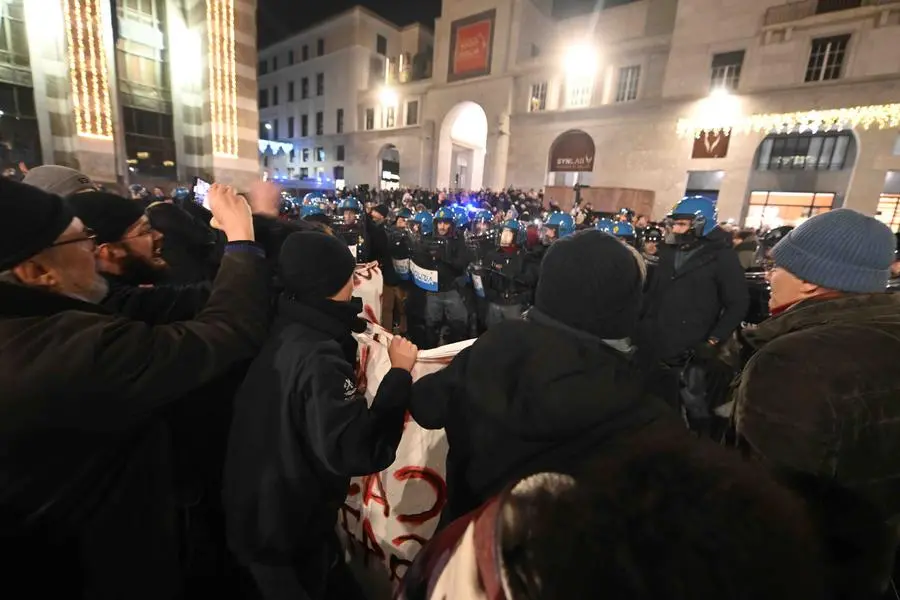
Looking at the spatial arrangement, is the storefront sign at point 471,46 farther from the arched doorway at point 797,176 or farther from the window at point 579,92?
the arched doorway at point 797,176

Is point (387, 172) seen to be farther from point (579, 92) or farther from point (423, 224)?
A: point (423, 224)

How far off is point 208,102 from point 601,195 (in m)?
21.3

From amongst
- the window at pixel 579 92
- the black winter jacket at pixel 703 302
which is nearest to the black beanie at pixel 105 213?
the black winter jacket at pixel 703 302

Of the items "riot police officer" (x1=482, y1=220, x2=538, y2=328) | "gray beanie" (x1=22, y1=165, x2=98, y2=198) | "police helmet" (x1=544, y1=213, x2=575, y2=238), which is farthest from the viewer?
"police helmet" (x1=544, y1=213, x2=575, y2=238)

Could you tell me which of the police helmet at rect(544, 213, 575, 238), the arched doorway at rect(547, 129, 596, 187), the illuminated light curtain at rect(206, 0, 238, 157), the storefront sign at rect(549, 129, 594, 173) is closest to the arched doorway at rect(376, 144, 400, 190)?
the arched doorway at rect(547, 129, 596, 187)

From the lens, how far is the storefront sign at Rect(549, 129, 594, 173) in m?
27.8

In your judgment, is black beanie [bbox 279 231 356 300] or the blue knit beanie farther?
black beanie [bbox 279 231 356 300]

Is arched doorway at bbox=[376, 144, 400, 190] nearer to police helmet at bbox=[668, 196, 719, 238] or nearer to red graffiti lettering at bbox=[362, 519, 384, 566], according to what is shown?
police helmet at bbox=[668, 196, 719, 238]

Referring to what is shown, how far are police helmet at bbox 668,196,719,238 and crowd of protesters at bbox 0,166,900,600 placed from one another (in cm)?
286

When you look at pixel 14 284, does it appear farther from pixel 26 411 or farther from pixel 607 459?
pixel 607 459

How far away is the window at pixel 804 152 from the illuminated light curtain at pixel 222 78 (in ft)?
95.6

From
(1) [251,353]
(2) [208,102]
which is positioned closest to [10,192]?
(1) [251,353]

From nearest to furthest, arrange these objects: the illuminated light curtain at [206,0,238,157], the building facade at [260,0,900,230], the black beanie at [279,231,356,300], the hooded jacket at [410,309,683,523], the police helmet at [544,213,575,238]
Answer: the hooded jacket at [410,309,683,523] < the black beanie at [279,231,356,300] < the police helmet at [544,213,575,238] < the illuminated light curtain at [206,0,238,157] < the building facade at [260,0,900,230]

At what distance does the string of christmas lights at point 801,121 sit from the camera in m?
19.3
